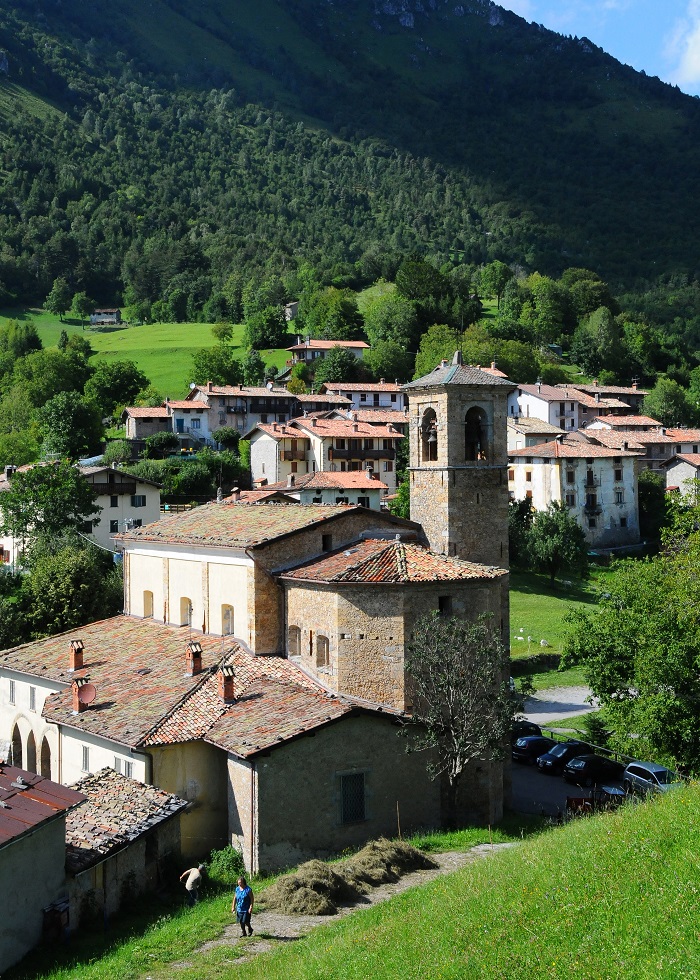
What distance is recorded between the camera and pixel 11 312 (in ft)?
527

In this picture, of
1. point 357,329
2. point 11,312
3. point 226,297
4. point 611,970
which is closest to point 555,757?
point 611,970

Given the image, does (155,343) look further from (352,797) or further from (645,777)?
(352,797)

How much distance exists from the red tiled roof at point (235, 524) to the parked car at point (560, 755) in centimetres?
1117

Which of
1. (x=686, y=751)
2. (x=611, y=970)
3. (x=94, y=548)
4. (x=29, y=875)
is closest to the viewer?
(x=611, y=970)

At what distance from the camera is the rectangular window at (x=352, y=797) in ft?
83.1

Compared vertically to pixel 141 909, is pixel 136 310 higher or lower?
higher

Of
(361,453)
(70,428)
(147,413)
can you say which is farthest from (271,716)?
(147,413)

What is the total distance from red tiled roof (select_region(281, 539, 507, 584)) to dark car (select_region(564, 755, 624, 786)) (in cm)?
800

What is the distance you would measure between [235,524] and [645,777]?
48.2 ft

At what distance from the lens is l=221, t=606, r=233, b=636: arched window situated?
32.1 meters

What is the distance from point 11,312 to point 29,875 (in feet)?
497

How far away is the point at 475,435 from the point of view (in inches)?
1216

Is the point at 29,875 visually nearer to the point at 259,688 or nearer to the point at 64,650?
the point at 259,688

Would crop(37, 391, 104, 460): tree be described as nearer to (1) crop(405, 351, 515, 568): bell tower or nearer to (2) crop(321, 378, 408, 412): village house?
(2) crop(321, 378, 408, 412): village house
